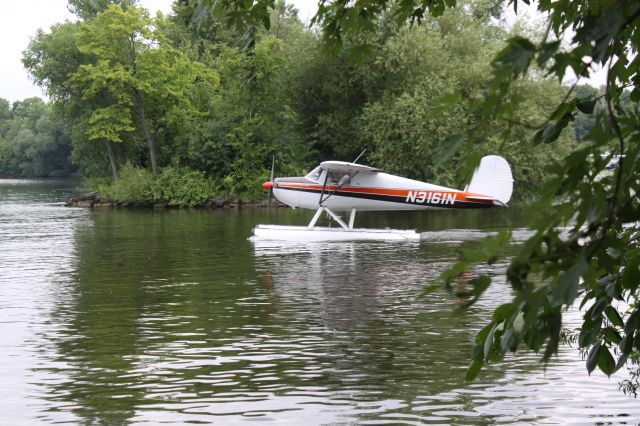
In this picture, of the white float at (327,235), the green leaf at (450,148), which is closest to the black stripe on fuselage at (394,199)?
the white float at (327,235)

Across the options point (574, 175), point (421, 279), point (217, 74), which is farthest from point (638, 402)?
point (217, 74)

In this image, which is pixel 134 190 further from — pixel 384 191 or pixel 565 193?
pixel 565 193

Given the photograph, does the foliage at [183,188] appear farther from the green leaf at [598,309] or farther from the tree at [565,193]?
the tree at [565,193]

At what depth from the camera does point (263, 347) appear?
9.59m

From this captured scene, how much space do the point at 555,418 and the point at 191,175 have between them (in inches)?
1491

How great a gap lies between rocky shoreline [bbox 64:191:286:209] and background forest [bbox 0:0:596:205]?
0.44 meters

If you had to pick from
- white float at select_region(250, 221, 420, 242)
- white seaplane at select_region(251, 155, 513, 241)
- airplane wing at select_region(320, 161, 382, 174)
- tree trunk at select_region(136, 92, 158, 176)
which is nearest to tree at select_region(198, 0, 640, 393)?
white seaplane at select_region(251, 155, 513, 241)

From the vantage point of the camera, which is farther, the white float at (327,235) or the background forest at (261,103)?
the background forest at (261,103)

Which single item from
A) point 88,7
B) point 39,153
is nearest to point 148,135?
point 88,7

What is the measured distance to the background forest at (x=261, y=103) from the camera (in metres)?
37.5

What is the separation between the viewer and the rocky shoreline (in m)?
40.5

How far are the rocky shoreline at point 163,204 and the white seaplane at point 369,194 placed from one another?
17.0 m

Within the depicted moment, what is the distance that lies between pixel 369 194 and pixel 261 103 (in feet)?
77.3

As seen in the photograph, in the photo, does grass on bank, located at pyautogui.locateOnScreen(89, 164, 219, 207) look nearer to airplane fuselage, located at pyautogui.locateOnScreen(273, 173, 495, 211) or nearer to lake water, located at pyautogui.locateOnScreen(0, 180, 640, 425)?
airplane fuselage, located at pyautogui.locateOnScreen(273, 173, 495, 211)
